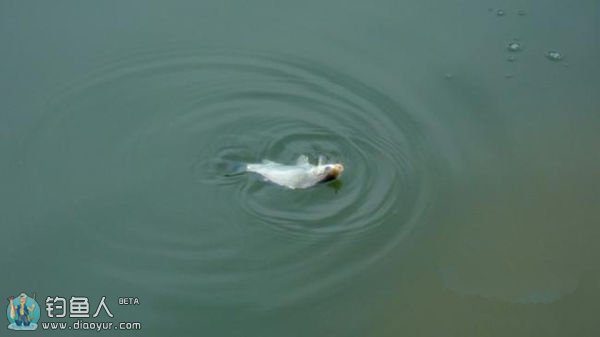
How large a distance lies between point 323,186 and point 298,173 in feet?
0.51

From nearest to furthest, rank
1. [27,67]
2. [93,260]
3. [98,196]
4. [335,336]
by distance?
1. [335,336]
2. [93,260]
3. [98,196]
4. [27,67]

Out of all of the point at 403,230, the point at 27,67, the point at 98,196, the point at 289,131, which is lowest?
the point at 403,230

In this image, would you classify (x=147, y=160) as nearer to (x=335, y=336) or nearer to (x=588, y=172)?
(x=335, y=336)

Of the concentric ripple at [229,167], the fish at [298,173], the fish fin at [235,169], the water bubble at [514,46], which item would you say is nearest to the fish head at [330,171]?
the fish at [298,173]

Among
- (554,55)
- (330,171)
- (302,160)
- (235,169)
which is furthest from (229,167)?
(554,55)

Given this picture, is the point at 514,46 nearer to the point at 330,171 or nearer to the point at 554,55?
the point at 554,55

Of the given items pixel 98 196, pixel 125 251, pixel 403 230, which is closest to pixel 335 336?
pixel 403 230

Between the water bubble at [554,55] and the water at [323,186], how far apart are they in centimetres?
4

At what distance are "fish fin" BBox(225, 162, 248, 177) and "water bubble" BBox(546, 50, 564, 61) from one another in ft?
6.04

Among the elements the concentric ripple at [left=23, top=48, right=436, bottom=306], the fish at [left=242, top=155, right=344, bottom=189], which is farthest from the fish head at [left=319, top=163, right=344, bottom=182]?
the concentric ripple at [left=23, top=48, right=436, bottom=306]

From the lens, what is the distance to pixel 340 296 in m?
3.27

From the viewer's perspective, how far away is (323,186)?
141 inches

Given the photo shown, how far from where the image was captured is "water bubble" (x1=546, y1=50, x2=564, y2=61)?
4348 millimetres

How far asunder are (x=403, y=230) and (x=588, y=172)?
1.02 m
